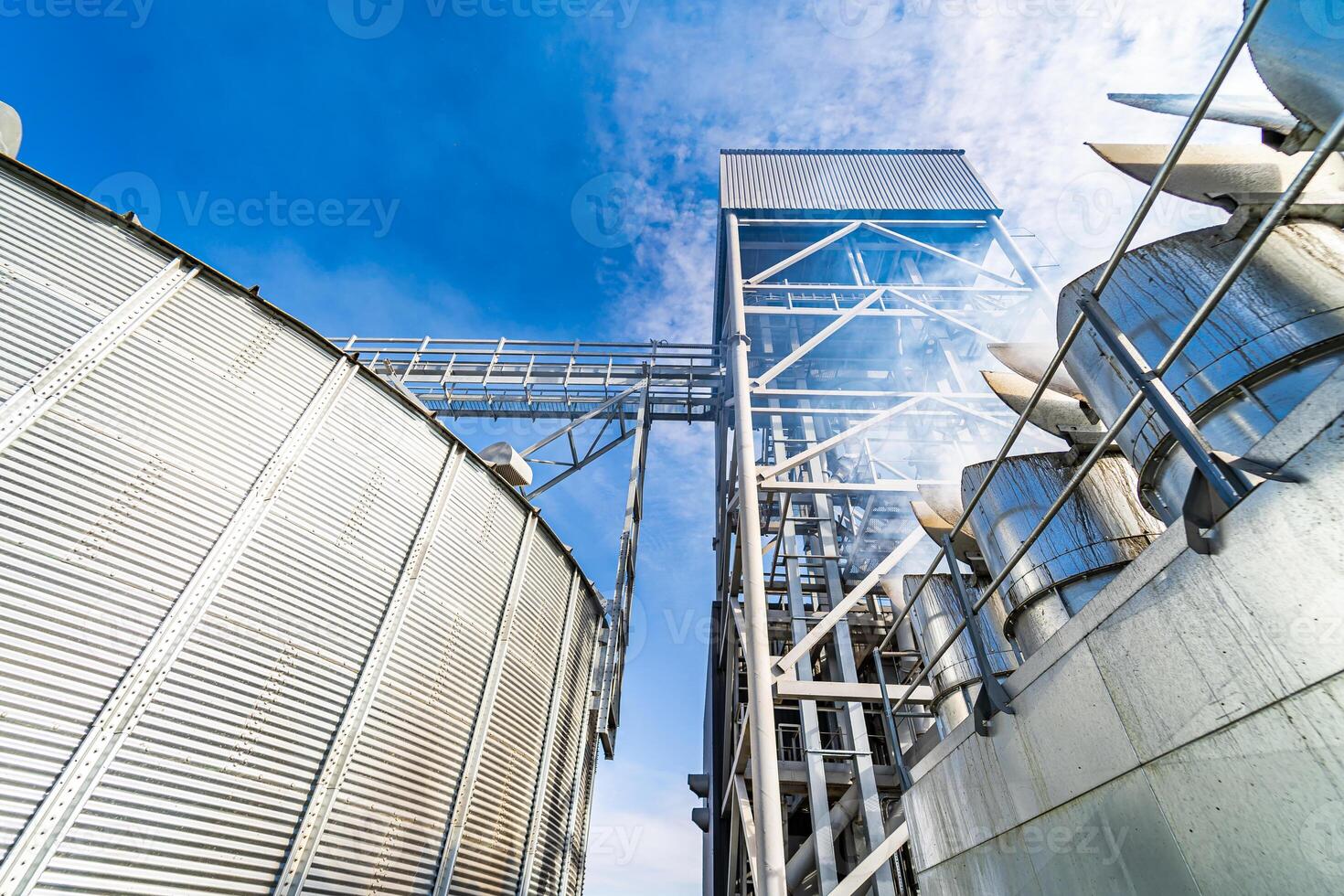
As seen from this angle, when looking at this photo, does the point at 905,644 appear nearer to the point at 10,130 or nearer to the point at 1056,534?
the point at 1056,534

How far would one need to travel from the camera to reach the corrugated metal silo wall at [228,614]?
477cm

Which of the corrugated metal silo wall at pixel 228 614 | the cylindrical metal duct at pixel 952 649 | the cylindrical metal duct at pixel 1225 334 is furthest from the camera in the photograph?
the cylindrical metal duct at pixel 952 649

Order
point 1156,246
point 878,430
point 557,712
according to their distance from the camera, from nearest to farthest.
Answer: point 1156,246
point 557,712
point 878,430

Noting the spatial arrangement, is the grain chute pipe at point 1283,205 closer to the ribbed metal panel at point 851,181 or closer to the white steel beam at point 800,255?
the white steel beam at point 800,255

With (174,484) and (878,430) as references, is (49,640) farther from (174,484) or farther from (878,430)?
(878,430)

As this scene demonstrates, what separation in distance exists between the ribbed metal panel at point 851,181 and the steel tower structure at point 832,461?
7 cm

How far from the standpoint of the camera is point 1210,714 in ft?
6.81

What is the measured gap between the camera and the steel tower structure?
23.7 feet

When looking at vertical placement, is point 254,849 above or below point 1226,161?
below

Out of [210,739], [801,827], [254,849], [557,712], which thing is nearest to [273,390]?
[210,739]

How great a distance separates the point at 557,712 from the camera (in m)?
9.06

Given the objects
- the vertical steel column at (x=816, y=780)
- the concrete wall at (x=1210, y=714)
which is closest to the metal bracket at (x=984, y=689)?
the concrete wall at (x=1210, y=714)

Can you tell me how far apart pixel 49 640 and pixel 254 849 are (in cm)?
250

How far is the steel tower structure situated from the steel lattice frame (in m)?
0.04
